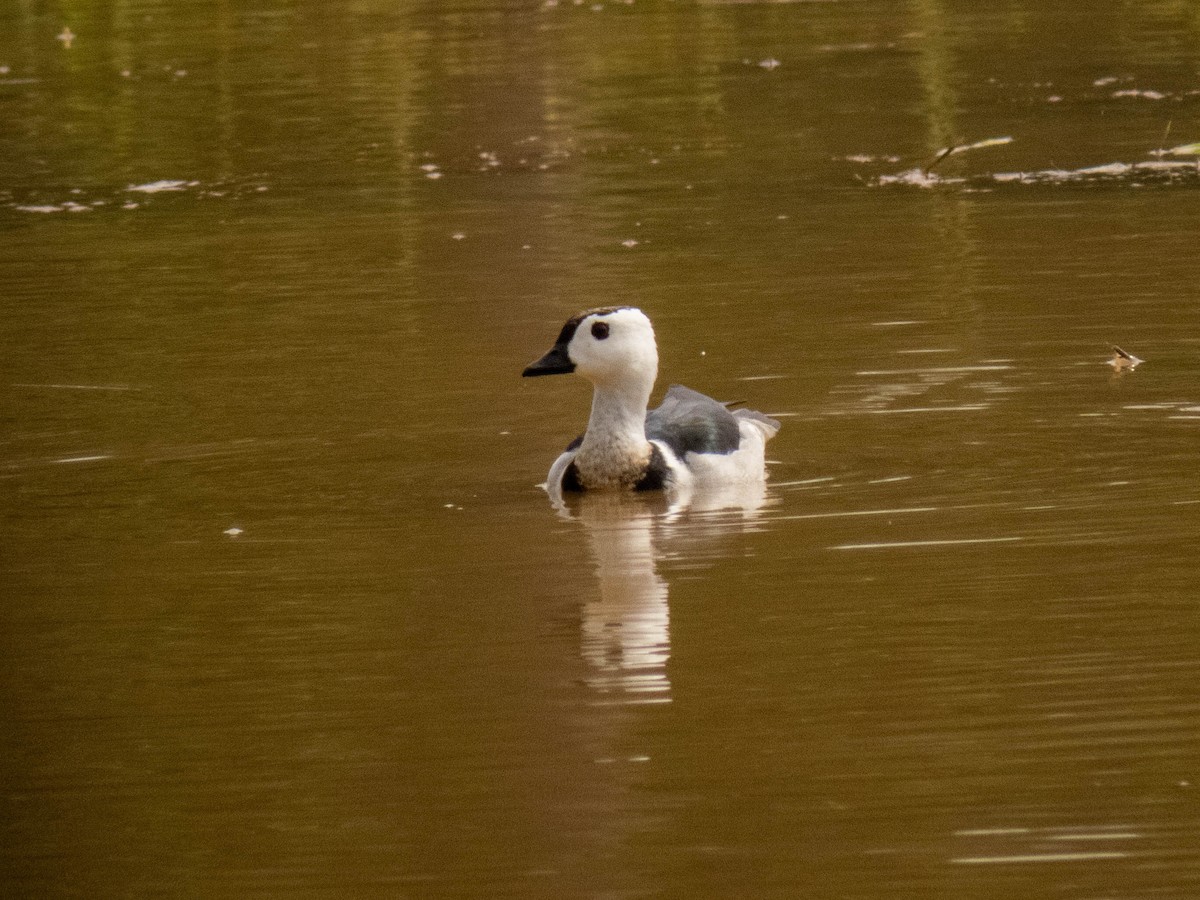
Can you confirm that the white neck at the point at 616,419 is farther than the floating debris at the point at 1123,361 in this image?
No

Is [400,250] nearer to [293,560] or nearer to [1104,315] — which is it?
[1104,315]

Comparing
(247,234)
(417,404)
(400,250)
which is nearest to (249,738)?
(417,404)

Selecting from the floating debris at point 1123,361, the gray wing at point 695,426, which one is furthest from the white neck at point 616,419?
the floating debris at point 1123,361

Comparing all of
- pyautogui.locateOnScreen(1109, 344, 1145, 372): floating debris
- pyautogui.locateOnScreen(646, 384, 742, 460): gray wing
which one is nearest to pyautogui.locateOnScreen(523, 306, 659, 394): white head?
pyautogui.locateOnScreen(646, 384, 742, 460): gray wing

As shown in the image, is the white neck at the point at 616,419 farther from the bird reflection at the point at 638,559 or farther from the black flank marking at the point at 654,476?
the bird reflection at the point at 638,559

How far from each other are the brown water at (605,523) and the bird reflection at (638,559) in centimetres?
3

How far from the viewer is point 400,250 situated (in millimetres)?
18219

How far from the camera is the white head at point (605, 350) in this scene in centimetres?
1141

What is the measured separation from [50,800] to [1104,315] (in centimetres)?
866

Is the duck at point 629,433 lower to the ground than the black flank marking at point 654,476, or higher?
higher

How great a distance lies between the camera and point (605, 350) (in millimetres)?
11422

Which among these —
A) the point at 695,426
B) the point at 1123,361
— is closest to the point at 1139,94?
the point at 1123,361

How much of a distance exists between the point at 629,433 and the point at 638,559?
152 cm

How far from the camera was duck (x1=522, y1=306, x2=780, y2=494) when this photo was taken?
1122cm
